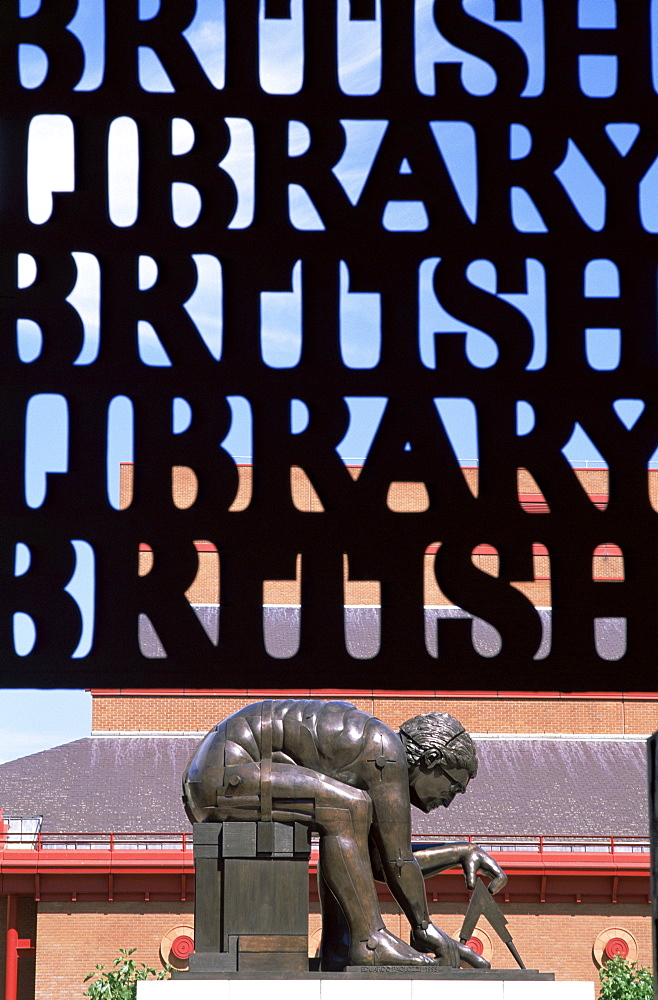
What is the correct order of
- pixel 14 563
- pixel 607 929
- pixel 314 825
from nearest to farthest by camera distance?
pixel 14 563
pixel 314 825
pixel 607 929

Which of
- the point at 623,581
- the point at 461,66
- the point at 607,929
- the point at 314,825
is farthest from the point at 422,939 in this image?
the point at 607,929

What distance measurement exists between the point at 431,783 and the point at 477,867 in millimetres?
840

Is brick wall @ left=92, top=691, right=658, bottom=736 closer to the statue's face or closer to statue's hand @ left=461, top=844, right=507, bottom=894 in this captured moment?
statue's hand @ left=461, top=844, right=507, bottom=894

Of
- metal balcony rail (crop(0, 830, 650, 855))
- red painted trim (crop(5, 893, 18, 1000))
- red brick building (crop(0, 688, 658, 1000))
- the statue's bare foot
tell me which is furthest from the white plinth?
red painted trim (crop(5, 893, 18, 1000))

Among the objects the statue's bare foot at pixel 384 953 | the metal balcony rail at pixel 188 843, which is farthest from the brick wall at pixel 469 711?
the statue's bare foot at pixel 384 953

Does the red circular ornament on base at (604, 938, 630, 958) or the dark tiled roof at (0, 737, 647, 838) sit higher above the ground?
the dark tiled roof at (0, 737, 647, 838)

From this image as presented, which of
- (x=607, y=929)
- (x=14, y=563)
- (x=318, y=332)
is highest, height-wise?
(x=318, y=332)

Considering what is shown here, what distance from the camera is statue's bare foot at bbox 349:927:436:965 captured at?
30.0ft

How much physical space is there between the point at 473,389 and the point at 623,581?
0.62 m

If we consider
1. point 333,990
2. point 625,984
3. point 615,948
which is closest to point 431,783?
point 333,990

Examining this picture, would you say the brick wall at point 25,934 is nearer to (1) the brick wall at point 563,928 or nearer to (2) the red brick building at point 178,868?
(2) the red brick building at point 178,868

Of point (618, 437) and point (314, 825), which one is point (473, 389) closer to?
point (618, 437)

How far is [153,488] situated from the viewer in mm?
3617

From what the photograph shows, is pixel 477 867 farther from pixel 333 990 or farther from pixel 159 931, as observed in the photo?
pixel 159 931
